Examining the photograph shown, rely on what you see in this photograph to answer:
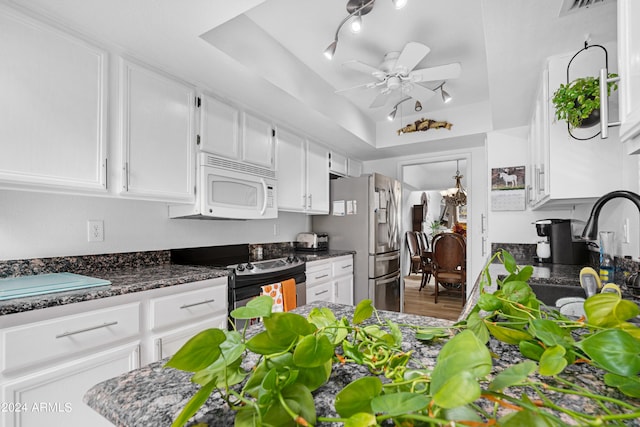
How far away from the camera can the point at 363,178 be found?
360cm

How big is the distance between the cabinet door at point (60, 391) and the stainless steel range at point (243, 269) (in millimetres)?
716

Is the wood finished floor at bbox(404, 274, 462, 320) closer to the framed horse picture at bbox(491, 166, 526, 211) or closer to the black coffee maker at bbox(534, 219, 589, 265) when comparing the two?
the framed horse picture at bbox(491, 166, 526, 211)

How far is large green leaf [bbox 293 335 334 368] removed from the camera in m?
0.32

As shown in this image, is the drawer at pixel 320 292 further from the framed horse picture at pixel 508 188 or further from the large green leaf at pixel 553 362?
the large green leaf at pixel 553 362

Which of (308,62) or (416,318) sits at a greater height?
(308,62)

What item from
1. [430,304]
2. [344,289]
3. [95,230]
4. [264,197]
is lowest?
[430,304]

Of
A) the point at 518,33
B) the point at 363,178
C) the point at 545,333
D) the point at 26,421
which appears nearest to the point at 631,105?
the point at 545,333

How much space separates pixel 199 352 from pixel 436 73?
2.38 metres

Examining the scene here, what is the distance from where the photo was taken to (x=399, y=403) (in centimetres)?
24

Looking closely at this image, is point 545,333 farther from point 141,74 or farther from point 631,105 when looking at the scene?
point 141,74

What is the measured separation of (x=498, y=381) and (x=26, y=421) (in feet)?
5.46

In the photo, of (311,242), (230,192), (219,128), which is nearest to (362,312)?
(230,192)

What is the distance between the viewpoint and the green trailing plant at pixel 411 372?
0.77 ft

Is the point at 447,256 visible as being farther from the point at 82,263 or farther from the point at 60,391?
the point at 60,391
